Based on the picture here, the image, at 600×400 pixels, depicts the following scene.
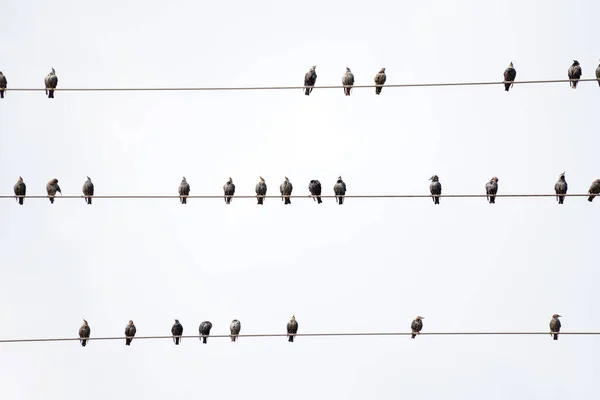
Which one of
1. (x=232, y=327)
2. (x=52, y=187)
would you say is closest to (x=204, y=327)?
(x=232, y=327)

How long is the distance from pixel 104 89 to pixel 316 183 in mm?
10934

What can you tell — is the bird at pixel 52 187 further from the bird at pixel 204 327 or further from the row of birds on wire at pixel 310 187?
the bird at pixel 204 327

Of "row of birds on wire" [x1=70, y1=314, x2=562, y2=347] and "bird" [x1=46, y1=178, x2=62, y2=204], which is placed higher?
"bird" [x1=46, y1=178, x2=62, y2=204]

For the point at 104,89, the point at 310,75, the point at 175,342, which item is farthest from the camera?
the point at 310,75

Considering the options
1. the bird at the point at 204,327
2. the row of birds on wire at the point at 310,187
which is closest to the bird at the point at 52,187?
the row of birds on wire at the point at 310,187

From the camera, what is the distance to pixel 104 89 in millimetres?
34250

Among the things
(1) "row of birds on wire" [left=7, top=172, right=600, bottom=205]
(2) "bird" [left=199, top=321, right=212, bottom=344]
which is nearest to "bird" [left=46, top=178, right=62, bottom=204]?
(1) "row of birds on wire" [left=7, top=172, right=600, bottom=205]

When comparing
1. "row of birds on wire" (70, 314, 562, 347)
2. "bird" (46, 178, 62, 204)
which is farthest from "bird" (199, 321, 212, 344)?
"bird" (46, 178, 62, 204)

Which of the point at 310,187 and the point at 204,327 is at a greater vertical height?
the point at 310,187

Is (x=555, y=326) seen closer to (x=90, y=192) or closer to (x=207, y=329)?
(x=207, y=329)

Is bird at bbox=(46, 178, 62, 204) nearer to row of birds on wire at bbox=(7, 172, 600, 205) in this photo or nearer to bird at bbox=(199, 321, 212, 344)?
row of birds on wire at bbox=(7, 172, 600, 205)

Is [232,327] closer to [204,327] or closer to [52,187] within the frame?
[204,327]

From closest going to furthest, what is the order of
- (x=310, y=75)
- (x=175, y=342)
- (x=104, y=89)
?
(x=104, y=89) → (x=175, y=342) → (x=310, y=75)

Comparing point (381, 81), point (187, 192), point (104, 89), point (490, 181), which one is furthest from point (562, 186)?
point (104, 89)
